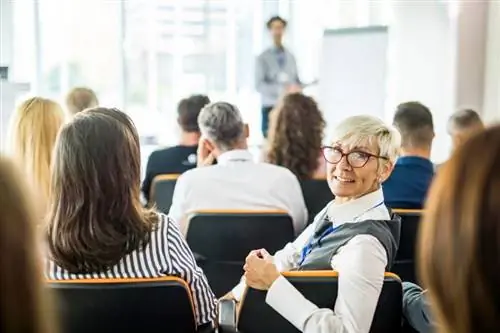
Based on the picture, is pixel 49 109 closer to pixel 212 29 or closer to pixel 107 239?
pixel 107 239

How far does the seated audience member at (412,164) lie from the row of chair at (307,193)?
0.35m

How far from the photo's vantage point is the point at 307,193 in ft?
11.3

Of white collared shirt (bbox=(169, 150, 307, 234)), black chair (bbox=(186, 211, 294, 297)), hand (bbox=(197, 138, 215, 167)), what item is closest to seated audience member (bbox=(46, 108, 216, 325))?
black chair (bbox=(186, 211, 294, 297))

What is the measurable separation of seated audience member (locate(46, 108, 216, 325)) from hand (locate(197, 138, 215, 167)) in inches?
63.2

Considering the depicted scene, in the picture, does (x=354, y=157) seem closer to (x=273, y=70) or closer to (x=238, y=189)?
(x=238, y=189)

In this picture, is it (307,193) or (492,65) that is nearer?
(307,193)

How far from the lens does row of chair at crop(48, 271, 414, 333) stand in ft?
5.34

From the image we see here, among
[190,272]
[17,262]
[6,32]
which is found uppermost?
[6,32]

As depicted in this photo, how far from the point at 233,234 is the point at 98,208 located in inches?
39.7

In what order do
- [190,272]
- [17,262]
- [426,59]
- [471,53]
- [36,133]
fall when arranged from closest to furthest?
[17,262] → [190,272] → [36,133] → [471,53] → [426,59]

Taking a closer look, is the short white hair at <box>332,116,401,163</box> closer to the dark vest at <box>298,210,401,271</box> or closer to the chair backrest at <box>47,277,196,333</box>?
the dark vest at <box>298,210,401,271</box>

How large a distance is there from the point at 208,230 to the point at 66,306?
44.3 inches

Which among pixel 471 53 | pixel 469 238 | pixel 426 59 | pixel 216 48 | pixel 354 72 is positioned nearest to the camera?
pixel 469 238

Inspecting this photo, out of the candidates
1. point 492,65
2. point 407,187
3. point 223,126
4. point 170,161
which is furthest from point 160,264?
point 492,65
